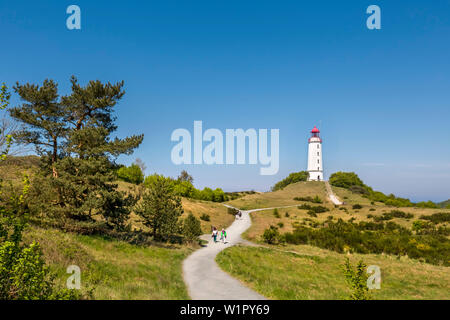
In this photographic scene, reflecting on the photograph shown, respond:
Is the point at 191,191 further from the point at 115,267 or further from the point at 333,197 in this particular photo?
the point at 115,267

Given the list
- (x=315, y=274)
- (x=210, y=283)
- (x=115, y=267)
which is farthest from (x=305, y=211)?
(x=115, y=267)

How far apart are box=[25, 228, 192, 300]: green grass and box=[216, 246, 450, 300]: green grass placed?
4.07 metres

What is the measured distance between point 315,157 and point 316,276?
9809 cm

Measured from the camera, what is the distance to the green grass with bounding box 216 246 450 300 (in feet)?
45.9

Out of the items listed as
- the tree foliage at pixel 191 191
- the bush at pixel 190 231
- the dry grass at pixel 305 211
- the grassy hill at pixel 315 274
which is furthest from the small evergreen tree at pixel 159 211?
the tree foliage at pixel 191 191

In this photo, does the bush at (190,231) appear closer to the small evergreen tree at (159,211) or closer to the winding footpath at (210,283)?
the small evergreen tree at (159,211)

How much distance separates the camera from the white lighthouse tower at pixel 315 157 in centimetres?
11006

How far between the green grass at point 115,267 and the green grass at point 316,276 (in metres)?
4.07

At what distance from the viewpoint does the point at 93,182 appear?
19.2 meters

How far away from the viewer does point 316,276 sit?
19703mm

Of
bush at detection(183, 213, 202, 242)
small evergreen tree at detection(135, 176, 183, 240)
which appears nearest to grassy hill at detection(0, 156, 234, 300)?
small evergreen tree at detection(135, 176, 183, 240)

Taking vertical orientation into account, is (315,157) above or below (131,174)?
above
